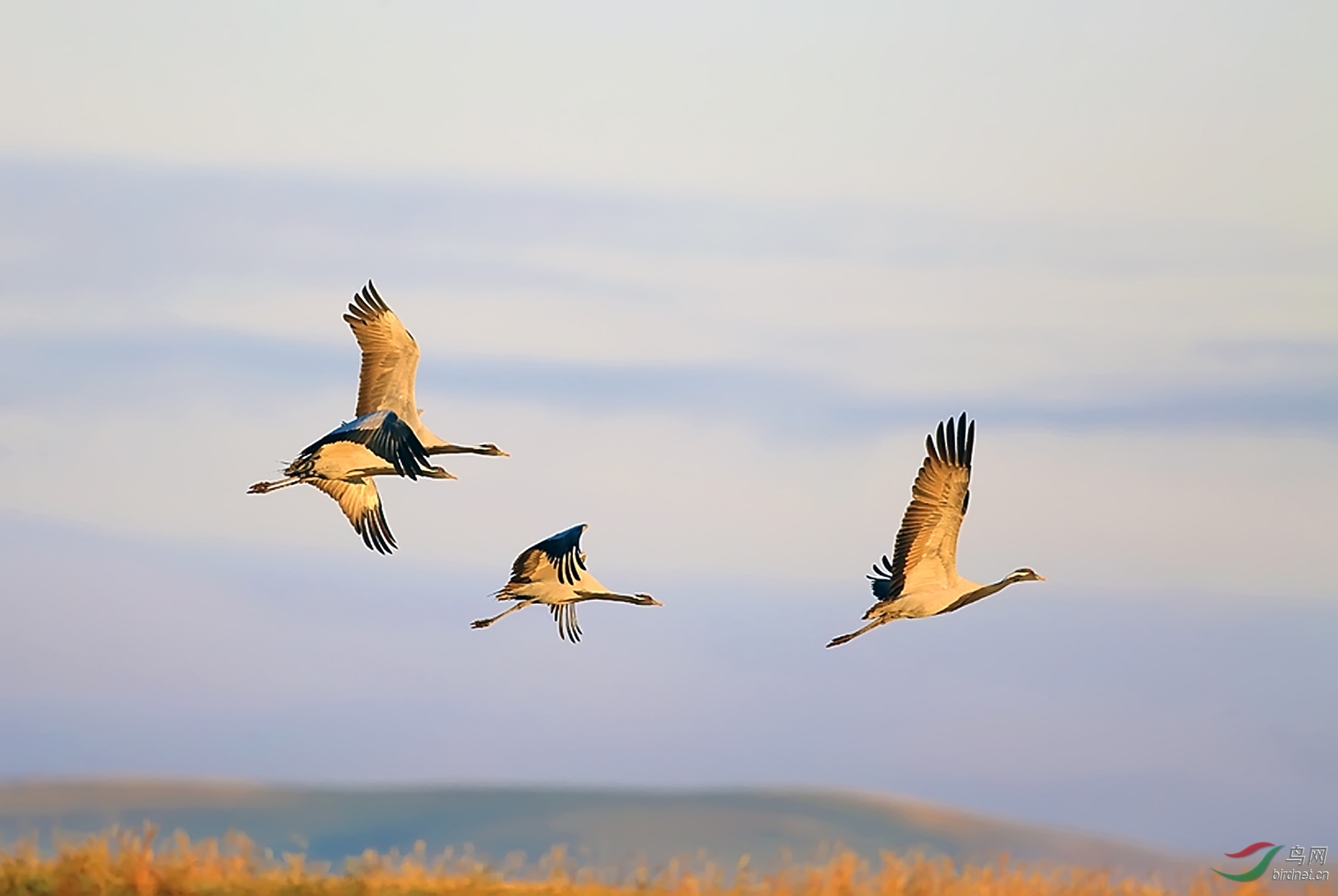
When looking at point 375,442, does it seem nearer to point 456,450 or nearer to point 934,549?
point 456,450

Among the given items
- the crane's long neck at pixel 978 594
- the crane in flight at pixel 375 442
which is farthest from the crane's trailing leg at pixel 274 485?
the crane's long neck at pixel 978 594

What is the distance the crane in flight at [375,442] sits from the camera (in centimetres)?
2522

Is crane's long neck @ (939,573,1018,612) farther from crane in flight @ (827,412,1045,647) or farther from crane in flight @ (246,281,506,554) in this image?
crane in flight @ (246,281,506,554)

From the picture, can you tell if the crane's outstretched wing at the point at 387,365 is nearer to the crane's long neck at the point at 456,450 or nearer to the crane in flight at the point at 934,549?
the crane's long neck at the point at 456,450

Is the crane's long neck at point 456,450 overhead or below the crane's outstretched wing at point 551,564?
overhead

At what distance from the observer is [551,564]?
26344mm

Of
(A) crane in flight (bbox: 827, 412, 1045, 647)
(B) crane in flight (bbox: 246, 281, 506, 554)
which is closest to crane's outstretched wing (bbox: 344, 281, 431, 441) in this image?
(B) crane in flight (bbox: 246, 281, 506, 554)

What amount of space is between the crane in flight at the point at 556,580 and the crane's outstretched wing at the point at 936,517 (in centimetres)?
388

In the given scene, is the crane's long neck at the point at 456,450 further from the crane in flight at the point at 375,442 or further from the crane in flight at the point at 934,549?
the crane in flight at the point at 934,549

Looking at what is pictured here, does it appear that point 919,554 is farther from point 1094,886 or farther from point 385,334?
point 385,334

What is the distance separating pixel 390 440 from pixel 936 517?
6.58 m

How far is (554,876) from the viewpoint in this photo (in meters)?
19.9

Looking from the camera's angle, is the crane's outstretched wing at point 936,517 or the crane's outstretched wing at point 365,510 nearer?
the crane's outstretched wing at point 936,517

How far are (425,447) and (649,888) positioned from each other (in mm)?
9507
